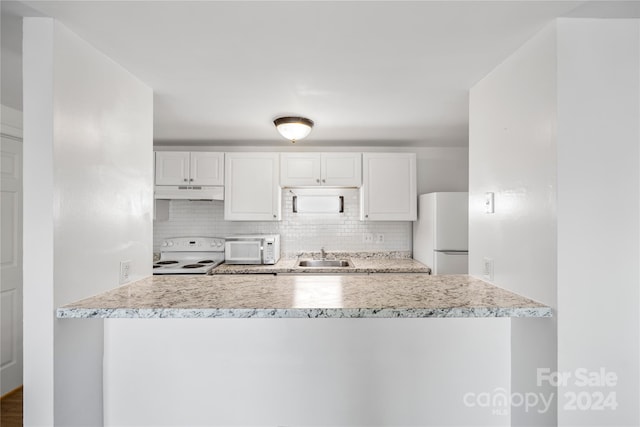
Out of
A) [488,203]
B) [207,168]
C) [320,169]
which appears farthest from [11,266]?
[488,203]

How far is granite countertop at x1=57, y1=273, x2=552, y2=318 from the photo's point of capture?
1.31 metres

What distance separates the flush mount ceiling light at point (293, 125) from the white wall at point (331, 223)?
1142mm

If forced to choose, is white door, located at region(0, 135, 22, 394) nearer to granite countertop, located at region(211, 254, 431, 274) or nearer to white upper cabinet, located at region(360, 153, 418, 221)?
granite countertop, located at region(211, 254, 431, 274)

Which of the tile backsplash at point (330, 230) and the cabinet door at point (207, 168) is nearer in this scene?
the cabinet door at point (207, 168)

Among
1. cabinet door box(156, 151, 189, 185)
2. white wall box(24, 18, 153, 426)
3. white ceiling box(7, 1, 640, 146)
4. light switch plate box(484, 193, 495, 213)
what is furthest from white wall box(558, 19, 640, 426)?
cabinet door box(156, 151, 189, 185)

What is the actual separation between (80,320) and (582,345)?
212 centimetres

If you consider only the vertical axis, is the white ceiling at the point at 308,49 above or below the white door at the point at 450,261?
above

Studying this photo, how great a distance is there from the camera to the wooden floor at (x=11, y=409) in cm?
234

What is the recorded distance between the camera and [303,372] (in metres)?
1.64

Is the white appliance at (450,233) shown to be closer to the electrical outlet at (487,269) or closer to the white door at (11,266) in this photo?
the electrical outlet at (487,269)

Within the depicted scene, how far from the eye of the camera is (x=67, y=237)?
1.38m

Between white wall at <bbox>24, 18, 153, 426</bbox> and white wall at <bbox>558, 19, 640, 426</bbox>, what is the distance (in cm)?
200

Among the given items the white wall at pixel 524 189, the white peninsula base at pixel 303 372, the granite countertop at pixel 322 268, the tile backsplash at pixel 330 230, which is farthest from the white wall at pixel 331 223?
the white peninsula base at pixel 303 372

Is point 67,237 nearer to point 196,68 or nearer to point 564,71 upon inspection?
point 196,68
